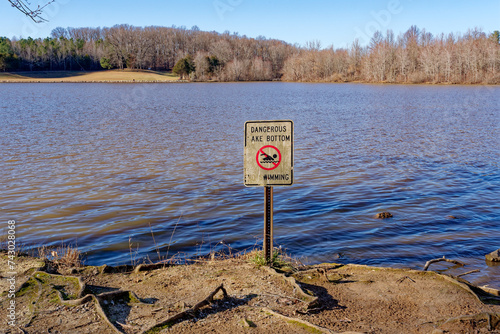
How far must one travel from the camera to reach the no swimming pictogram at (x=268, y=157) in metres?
5.88

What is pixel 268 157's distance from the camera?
19.4ft

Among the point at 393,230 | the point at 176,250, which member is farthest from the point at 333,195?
the point at 176,250

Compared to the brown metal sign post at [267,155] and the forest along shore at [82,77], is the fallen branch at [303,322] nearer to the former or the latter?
the brown metal sign post at [267,155]

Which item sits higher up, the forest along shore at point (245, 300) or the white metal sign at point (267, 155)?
the white metal sign at point (267, 155)

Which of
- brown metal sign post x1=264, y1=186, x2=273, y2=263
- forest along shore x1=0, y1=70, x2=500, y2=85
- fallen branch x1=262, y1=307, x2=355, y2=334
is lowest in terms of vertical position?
fallen branch x1=262, y1=307, x2=355, y2=334

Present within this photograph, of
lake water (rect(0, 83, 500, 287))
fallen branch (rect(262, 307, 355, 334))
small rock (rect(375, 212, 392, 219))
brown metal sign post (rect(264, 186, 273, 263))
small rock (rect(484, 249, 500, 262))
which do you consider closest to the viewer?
fallen branch (rect(262, 307, 355, 334))

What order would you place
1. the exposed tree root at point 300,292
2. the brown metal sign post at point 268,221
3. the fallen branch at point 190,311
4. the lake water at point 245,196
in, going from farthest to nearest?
1. the lake water at point 245,196
2. the brown metal sign post at point 268,221
3. the exposed tree root at point 300,292
4. the fallen branch at point 190,311

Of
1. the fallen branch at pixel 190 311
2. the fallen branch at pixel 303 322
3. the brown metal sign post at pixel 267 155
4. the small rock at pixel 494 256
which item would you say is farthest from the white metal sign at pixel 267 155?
the small rock at pixel 494 256

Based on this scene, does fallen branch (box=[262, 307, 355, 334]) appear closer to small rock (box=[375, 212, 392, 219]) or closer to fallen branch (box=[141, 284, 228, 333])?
fallen branch (box=[141, 284, 228, 333])

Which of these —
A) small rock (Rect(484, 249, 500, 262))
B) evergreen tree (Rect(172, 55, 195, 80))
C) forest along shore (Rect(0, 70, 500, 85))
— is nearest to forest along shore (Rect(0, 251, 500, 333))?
small rock (Rect(484, 249, 500, 262))

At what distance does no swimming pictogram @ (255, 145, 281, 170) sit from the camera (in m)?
5.88

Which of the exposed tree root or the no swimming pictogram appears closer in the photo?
the exposed tree root

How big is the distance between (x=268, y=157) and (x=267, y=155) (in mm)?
31

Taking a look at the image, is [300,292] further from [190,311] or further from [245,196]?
[245,196]
